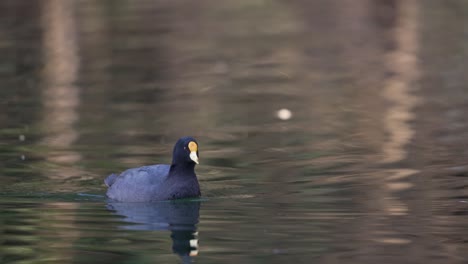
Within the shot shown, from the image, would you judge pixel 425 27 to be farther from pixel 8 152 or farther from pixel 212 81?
pixel 8 152

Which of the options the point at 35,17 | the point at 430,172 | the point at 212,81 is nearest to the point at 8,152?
the point at 430,172

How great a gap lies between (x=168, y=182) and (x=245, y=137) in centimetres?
385

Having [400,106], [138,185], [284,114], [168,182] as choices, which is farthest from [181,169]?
[400,106]

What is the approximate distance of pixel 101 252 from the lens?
29.8 feet

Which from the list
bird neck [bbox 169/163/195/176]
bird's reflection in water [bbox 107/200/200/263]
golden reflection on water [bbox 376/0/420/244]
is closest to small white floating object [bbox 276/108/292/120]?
golden reflection on water [bbox 376/0/420/244]

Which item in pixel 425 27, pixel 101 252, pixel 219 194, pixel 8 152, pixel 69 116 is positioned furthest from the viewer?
pixel 425 27

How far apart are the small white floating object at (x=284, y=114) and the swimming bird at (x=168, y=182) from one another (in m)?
5.38

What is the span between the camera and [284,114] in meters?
17.1

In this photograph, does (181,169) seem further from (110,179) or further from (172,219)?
(110,179)

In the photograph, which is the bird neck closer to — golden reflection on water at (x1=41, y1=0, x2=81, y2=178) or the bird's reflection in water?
the bird's reflection in water

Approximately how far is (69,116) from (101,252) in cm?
842

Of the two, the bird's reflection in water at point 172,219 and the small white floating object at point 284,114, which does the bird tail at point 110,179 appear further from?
the small white floating object at point 284,114

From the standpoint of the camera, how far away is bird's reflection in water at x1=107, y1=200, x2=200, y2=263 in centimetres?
940

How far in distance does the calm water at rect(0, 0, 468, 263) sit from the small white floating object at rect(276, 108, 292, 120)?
99 mm
